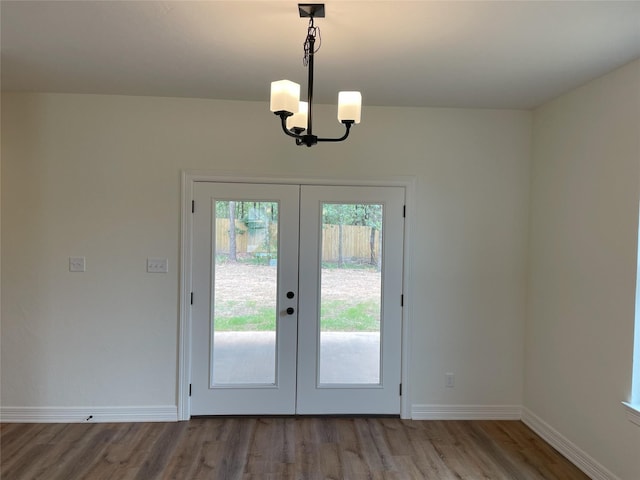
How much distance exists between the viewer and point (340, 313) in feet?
9.85

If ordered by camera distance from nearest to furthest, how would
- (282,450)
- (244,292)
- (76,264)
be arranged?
(282,450), (76,264), (244,292)

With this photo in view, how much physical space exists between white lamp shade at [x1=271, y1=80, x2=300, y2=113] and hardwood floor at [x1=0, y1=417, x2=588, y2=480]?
2177 millimetres

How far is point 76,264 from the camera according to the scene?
2.84m

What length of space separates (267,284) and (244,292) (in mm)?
200

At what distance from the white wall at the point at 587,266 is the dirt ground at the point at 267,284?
1.35 m

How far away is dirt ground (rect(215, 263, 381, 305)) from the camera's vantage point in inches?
116

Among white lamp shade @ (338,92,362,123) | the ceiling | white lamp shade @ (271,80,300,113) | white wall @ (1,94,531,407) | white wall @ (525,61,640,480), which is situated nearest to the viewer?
white lamp shade @ (271,80,300,113)

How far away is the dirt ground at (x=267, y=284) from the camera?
116 inches

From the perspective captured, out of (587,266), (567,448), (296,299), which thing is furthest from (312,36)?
(567,448)

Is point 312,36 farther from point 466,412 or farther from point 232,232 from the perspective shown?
point 466,412

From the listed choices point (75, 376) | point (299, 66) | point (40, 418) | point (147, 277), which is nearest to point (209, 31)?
point (299, 66)

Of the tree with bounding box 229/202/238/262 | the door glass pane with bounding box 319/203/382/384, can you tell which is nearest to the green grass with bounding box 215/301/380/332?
the door glass pane with bounding box 319/203/382/384

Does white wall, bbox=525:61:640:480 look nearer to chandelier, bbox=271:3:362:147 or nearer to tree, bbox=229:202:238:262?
chandelier, bbox=271:3:362:147

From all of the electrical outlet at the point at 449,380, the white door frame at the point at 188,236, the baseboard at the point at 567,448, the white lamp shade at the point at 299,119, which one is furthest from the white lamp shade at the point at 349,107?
the baseboard at the point at 567,448
